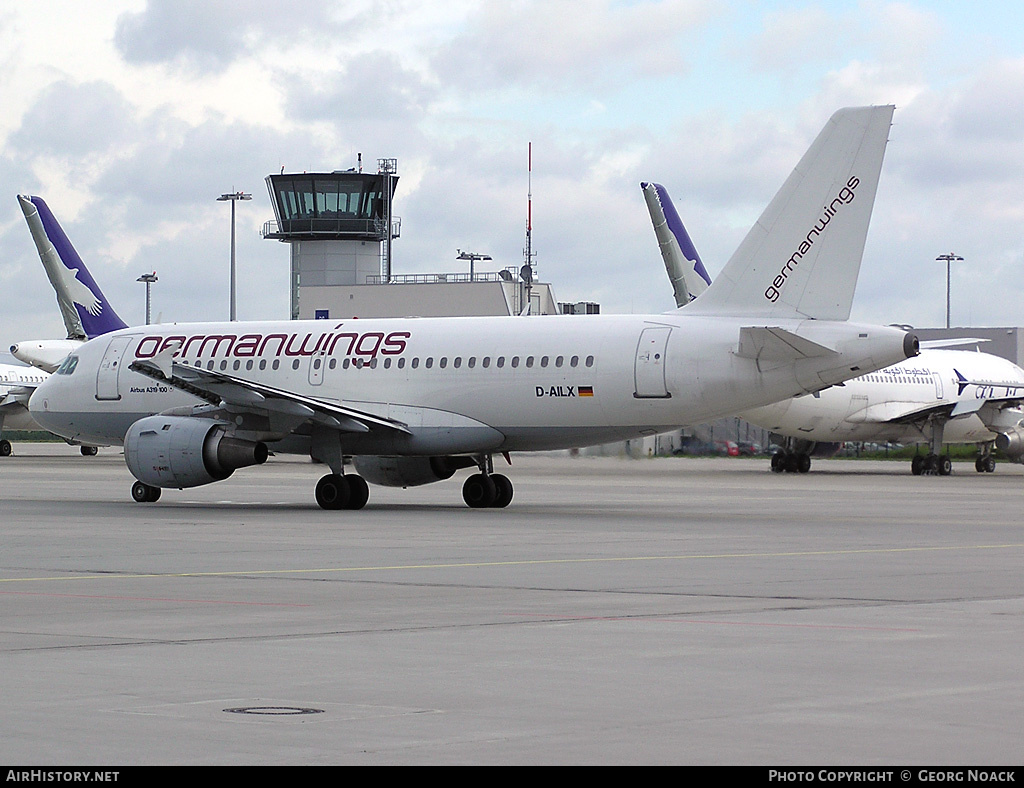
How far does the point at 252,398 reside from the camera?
27.8 metres

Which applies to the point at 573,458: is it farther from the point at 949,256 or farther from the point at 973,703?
the point at 949,256

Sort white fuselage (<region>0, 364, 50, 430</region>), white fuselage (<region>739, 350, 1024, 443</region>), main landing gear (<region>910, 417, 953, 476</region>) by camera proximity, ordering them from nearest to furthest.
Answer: white fuselage (<region>739, 350, 1024, 443</region>), main landing gear (<region>910, 417, 953, 476</region>), white fuselage (<region>0, 364, 50, 430</region>)

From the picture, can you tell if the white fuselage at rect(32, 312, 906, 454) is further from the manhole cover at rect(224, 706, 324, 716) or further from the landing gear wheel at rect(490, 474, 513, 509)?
the manhole cover at rect(224, 706, 324, 716)

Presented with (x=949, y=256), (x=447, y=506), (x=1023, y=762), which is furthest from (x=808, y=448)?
(x=949, y=256)

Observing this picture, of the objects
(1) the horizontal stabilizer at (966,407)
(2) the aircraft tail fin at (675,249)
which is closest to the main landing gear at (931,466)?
(1) the horizontal stabilizer at (966,407)

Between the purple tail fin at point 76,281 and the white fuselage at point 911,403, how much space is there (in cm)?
2034

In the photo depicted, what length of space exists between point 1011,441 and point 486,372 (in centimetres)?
2803

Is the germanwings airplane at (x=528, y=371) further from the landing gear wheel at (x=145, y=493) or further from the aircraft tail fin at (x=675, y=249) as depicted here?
the aircraft tail fin at (x=675, y=249)

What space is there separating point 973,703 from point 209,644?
200 inches

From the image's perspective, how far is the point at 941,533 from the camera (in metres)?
22.8

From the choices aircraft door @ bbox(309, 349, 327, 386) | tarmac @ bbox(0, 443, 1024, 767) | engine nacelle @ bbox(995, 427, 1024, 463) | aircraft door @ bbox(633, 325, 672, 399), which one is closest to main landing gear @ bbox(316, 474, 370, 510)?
aircraft door @ bbox(309, 349, 327, 386)

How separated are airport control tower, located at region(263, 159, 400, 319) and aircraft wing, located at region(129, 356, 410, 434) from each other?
184ft

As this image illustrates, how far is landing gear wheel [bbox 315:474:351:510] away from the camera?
2855 centimetres
